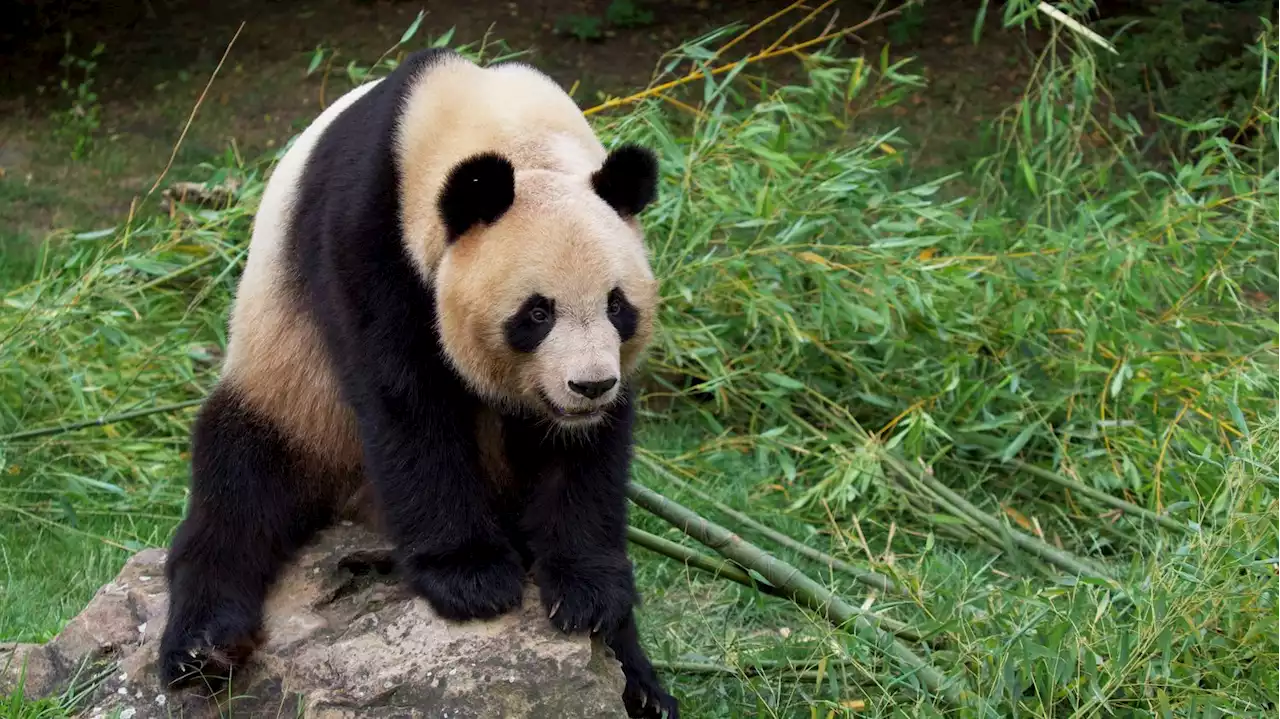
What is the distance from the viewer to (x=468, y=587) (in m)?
2.98

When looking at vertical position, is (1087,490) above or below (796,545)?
below

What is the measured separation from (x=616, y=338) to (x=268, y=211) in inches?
45.0

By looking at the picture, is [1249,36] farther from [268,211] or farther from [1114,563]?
[268,211]

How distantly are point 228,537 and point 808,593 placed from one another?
4.81ft

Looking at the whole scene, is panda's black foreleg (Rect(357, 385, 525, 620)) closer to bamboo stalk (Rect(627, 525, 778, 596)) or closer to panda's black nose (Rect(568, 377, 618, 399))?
panda's black nose (Rect(568, 377, 618, 399))

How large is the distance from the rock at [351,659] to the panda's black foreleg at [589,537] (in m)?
0.07

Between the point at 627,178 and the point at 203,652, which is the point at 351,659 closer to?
the point at 203,652

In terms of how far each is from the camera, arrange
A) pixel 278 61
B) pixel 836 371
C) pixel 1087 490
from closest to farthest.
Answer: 1. pixel 1087 490
2. pixel 836 371
3. pixel 278 61

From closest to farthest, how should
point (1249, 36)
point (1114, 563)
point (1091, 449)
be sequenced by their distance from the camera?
point (1114, 563), point (1091, 449), point (1249, 36)

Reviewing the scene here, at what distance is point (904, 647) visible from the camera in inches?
135

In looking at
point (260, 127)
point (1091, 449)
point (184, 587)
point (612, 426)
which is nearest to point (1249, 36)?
point (1091, 449)

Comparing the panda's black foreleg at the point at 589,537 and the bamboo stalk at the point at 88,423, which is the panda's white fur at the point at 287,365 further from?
the bamboo stalk at the point at 88,423

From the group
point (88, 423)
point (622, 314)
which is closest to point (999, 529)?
point (622, 314)

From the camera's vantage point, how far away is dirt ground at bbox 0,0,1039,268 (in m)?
7.86
